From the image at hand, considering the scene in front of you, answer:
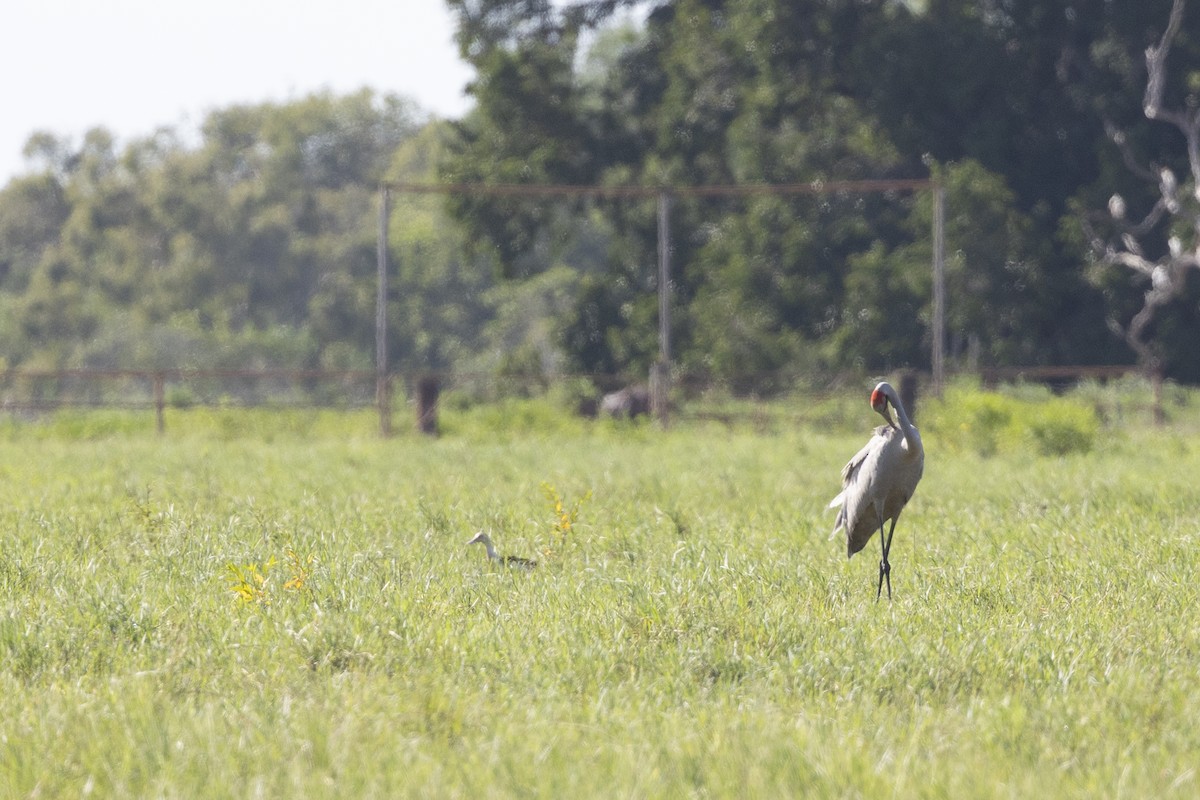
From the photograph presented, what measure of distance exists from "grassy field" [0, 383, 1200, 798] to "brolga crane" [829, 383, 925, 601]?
0.30m

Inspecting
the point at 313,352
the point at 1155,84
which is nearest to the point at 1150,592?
the point at 1155,84

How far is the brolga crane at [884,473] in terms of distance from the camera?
7633 millimetres

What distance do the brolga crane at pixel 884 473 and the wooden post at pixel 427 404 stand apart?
615 inches

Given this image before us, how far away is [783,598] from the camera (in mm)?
7059

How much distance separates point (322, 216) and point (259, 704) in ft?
204

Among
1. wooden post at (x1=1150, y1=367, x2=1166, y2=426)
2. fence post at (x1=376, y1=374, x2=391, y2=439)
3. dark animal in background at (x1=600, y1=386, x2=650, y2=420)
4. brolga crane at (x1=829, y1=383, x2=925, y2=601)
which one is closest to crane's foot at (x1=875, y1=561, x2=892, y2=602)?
brolga crane at (x1=829, y1=383, x2=925, y2=601)

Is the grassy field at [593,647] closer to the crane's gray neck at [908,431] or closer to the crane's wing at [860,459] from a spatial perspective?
the crane's wing at [860,459]

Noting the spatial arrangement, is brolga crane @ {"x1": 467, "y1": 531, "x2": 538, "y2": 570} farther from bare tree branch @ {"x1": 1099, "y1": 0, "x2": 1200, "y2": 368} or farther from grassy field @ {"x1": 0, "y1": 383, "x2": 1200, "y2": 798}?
bare tree branch @ {"x1": 1099, "y1": 0, "x2": 1200, "y2": 368}

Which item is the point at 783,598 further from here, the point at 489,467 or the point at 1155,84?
the point at 1155,84

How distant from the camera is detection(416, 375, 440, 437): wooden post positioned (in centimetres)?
2334

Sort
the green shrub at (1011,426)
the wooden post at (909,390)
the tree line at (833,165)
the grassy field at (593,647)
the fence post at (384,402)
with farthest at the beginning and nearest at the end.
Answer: the tree line at (833,165) → the fence post at (384,402) → the wooden post at (909,390) → the green shrub at (1011,426) → the grassy field at (593,647)

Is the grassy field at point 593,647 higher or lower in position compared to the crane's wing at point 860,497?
lower

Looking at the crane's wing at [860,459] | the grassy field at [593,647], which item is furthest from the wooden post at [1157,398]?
the crane's wing at [860,459]

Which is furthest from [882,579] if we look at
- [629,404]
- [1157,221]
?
[1157,221]
